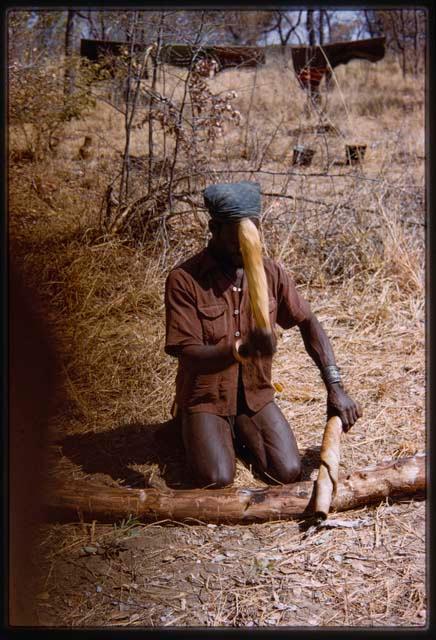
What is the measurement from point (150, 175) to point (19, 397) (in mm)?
3792

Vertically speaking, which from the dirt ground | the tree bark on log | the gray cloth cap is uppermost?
the gray cloth cap

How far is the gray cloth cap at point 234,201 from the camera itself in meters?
2.83

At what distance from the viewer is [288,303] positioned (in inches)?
127

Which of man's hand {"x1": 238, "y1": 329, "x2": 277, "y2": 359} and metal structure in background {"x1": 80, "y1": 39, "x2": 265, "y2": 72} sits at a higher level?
metal structure in background {"x1": 80, "y1": 39, "x2": 265, "y2": 72}

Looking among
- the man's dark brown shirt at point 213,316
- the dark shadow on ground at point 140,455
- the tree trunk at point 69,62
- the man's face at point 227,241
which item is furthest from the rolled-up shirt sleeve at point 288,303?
the tree trunk at point 69,62

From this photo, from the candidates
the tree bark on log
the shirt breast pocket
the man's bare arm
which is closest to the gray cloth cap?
the shirt breast pocket

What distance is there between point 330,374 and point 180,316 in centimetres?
69

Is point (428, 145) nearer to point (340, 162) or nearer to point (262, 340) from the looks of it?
point (262, 340)

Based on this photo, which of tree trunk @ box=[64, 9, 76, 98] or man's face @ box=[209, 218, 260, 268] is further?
tree trunk @ box=[64, 9, 76, 98]

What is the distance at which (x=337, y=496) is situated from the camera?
3014 millimetres

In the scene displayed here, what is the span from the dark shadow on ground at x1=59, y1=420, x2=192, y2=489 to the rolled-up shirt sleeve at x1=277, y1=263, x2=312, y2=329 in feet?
2.49

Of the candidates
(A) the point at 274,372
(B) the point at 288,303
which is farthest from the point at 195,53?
(B) the point at 288,303

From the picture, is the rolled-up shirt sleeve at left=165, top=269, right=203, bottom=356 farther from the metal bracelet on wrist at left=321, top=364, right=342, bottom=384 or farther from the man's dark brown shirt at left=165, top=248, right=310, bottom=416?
the metal bracelet on wrist at left=321, top=364, right=342, bottom=384

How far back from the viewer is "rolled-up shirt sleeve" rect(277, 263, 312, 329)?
321cm
